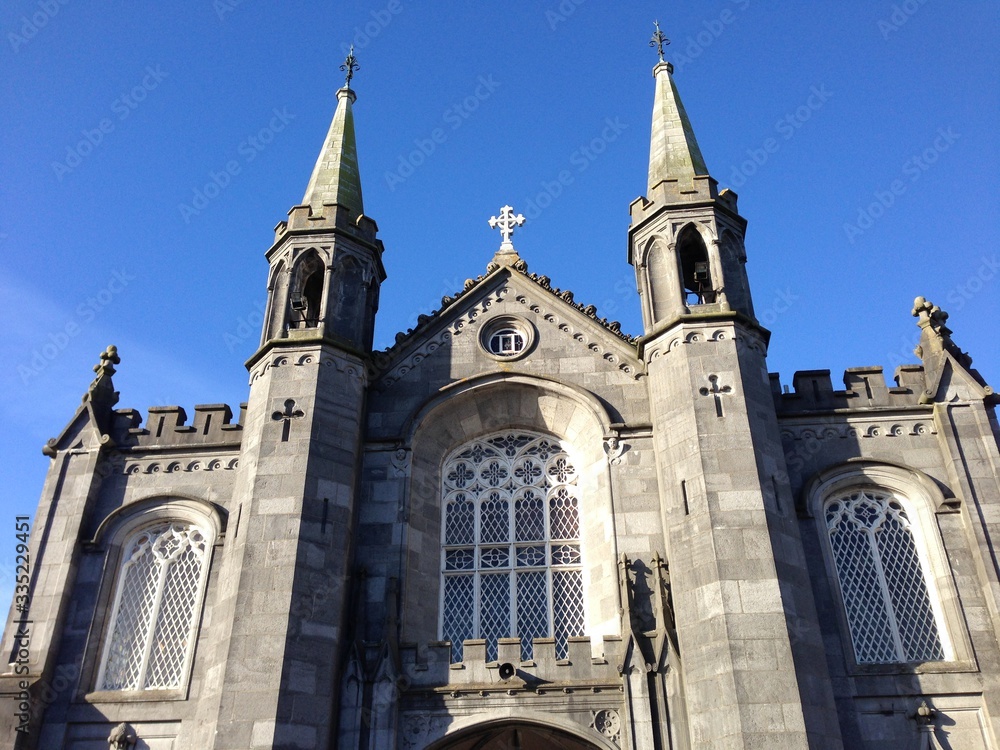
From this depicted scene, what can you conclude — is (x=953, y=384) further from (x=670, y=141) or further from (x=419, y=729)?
(x=419, y=729)

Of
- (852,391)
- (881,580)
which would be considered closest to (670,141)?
(852,391)

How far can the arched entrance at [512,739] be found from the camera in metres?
15.0

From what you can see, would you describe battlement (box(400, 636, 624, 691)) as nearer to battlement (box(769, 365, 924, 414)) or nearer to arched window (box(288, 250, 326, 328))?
battlement (box(769, 365, 924, 414))

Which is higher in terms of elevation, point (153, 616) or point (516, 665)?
point (153, 616)

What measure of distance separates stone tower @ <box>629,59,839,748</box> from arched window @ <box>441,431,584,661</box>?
83.6 inches

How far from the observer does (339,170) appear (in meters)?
21.6

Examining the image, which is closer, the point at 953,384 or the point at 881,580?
the point at 881,580

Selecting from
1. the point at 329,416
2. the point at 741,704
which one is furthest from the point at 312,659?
the point at 741,704

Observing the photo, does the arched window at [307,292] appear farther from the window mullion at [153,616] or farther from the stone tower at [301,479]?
the window mullion at [153,616]

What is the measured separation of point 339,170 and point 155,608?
1005 centimetres

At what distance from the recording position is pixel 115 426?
19484 mm

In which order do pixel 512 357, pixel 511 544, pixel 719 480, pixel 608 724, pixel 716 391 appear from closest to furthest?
1. pixel 608 724
2. pixel 719 480
3. pixel 716 391
4. pixel 511 544
5. pixel 512 357

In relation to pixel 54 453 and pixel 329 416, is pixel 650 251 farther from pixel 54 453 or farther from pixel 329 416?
pixel 54 453

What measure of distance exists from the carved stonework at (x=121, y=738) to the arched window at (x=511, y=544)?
537cm
